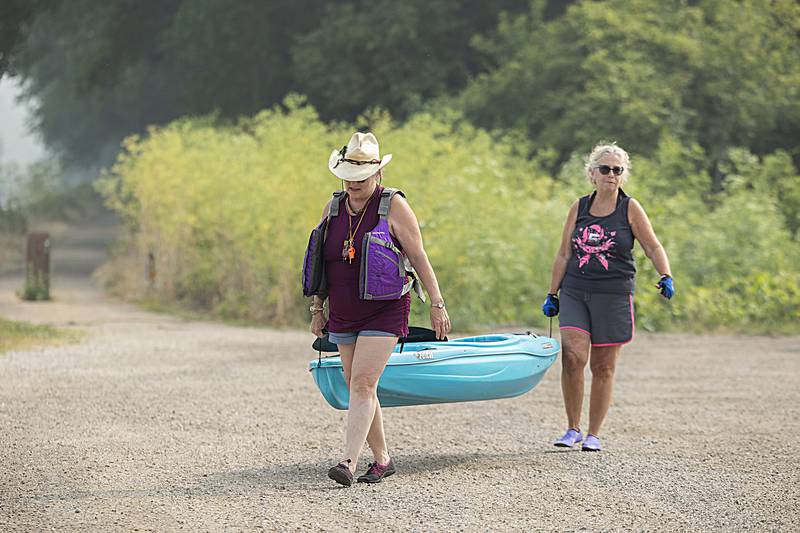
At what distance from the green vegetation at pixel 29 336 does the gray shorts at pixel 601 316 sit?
651 cm

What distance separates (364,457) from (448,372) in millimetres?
801

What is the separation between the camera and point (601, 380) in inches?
278

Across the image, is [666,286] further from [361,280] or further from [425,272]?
[361,280]

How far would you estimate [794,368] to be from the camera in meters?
11.1

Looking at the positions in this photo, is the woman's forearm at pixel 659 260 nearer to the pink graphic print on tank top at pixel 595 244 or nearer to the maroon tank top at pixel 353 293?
the pink graphic print on tank top at pixel 595 244

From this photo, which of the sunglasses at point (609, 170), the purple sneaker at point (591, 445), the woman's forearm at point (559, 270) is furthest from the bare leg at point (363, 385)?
the sunglasses at point (609, 170)

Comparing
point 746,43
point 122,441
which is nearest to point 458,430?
point 122,441

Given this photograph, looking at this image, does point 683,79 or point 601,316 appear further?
point 683,79

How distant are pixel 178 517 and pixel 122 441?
200 cm

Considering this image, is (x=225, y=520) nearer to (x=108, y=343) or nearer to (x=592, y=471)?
(x=592, y=471)

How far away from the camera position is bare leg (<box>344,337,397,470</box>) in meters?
5.83

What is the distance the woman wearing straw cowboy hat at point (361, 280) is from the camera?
18.9 feet

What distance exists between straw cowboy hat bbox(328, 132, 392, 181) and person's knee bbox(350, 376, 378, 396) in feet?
3.10

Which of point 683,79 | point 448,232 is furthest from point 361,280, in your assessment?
point 683,79
